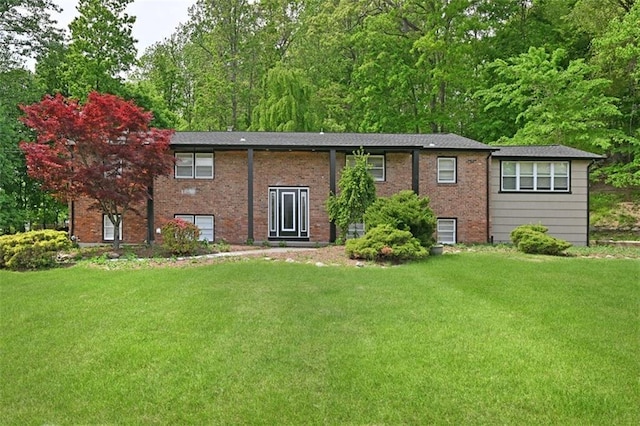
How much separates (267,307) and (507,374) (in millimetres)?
3938

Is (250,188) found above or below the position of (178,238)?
above

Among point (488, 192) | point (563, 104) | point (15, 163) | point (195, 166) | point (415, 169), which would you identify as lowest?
point (488, 192)

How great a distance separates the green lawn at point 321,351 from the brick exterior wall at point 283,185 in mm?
8035

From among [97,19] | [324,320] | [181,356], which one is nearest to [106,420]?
[181,356]

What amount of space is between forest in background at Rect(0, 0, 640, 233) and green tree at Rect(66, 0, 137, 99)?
0.06 meters

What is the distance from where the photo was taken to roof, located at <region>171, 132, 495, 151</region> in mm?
16922

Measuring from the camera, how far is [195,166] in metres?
17.9

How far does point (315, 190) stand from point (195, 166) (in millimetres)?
4736

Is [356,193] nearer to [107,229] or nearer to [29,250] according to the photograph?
[29,250]

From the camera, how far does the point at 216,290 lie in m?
8.83

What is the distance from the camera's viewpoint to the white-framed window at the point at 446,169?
18094 millimetres

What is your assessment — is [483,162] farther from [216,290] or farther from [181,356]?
[181,356]

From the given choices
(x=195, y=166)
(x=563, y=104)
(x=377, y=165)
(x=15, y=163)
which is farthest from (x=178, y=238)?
(x=563, y=104)

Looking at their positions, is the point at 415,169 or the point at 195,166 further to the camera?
the point at 195,166
